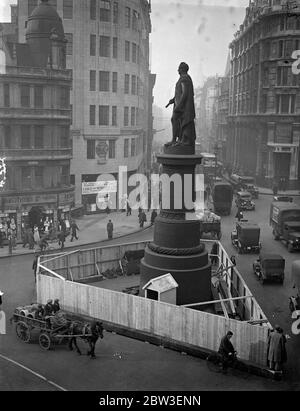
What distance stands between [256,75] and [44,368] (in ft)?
213

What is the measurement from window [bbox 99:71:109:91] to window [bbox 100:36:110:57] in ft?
5.45

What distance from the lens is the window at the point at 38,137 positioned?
42188 millimetres

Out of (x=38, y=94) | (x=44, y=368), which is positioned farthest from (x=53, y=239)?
(x=44, y=368)

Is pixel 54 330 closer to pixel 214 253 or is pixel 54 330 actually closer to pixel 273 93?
pixel 214 253

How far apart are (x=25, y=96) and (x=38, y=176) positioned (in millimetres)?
6248

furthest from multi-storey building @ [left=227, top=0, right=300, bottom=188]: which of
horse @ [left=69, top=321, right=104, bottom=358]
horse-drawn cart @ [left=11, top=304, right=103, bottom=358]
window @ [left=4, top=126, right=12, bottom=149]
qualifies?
horse @ [left=69, top=321, right=104, bottom=358]

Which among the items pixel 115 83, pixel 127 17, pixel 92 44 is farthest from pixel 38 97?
pixel 127 17

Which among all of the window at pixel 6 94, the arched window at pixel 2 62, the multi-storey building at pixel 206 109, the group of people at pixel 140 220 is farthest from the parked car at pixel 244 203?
the multi-storey building at pixel 206 109

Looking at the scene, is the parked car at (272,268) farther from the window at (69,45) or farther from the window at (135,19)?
the window at (135,19)

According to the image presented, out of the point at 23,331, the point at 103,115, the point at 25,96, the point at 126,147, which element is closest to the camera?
the point at 23,331

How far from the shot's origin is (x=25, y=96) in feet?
136

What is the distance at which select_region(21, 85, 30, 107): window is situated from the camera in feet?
136

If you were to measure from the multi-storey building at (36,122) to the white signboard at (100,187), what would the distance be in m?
5.26
